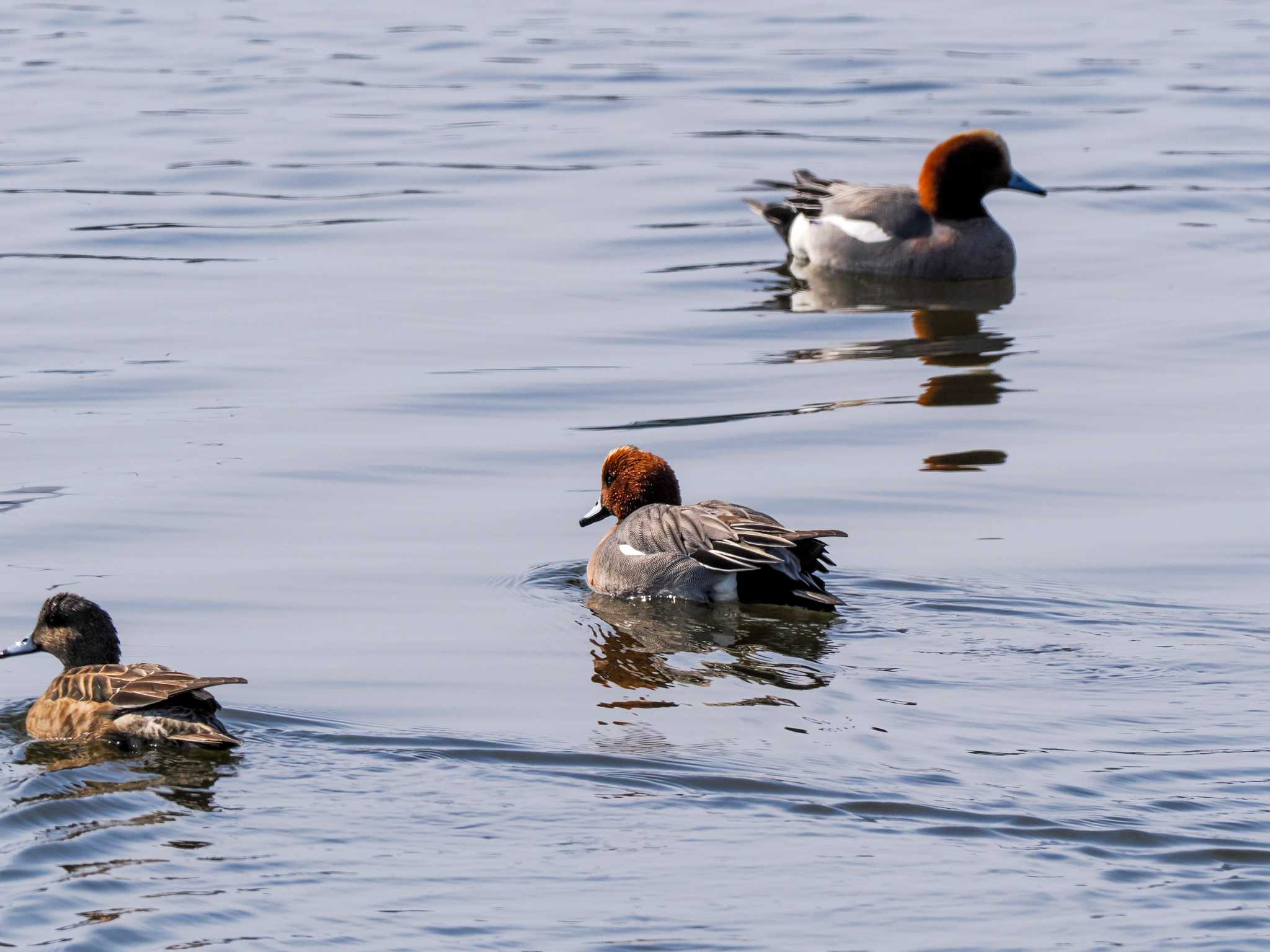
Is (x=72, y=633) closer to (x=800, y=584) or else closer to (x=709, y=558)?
(x=709, y=558)

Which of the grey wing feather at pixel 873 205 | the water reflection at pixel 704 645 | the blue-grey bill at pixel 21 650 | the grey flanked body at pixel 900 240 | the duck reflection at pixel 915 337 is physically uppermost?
the grey wing feather at pixel 873 205

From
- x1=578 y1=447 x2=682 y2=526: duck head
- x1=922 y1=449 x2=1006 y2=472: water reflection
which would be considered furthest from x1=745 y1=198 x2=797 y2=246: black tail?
x1=578 y1=447 x2=682 y2=526: duck head

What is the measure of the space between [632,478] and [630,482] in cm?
2

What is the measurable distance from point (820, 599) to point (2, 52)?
2061 centimetres

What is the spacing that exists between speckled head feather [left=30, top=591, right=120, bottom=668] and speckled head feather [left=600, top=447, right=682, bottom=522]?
110 inches

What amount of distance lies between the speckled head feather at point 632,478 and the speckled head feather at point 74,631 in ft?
9.18

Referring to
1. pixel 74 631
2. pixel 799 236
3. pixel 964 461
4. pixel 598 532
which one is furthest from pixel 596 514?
pixel 799 236

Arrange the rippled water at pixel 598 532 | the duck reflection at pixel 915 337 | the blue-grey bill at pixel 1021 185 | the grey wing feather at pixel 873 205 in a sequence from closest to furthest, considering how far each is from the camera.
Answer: the rippled water at pixel 598 532
the duck reflection at pixel 915 337
the grey wing feather at pixel 873 205
the blue-grey bill at pixel 1021 185

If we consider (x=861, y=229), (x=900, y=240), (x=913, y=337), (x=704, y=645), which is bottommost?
(x=704, y=645)

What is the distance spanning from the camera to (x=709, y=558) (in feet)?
29.0

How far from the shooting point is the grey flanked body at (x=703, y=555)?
28.3 ft

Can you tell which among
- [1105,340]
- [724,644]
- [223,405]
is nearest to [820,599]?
[724,644]

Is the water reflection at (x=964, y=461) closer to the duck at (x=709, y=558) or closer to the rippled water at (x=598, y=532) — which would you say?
the rippled water at (x=598, y=532)

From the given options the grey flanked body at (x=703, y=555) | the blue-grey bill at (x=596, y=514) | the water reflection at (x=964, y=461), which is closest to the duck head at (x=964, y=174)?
the water reflection at (x=964, y=461)
